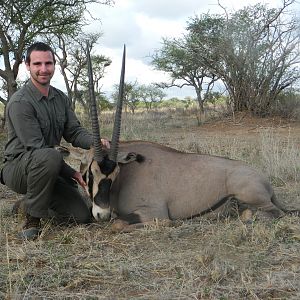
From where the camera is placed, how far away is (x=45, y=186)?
4.29 metres

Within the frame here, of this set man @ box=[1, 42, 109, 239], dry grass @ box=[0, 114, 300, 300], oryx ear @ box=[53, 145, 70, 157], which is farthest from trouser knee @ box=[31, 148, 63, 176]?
dry grass @ box=[0, 114, 300, 300]

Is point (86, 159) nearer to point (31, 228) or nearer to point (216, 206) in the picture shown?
point (31, 228)

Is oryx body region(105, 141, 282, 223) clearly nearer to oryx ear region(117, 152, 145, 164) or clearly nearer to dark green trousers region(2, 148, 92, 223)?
oryx ear region(117, 152, 145, 164)

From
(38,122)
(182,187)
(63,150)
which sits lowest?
(182,187)

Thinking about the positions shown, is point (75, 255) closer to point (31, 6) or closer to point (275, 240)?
point (275, 240)

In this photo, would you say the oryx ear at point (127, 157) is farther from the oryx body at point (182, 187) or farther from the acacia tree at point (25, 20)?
the acacia tree at point (25, 20)

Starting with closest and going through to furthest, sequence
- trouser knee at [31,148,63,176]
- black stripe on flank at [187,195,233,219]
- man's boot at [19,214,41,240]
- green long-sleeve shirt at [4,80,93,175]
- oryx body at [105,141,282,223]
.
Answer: man's boot at [19,214,41,240] < trouser knee at [31,148,63,176] < green long-sleeve shirt at [4,80,93,175] < oryx body at [105,141,282,223] < black stripe on flank at [187,195,233,219]

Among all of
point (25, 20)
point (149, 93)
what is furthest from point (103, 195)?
point (149, 93)

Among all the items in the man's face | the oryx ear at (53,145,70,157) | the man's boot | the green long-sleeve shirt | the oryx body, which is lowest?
the man's boot

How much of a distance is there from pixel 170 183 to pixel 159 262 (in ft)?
4.91

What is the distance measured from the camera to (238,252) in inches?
138

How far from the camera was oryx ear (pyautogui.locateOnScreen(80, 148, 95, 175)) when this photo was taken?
14.5 feet

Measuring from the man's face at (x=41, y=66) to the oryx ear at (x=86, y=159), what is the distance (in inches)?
29.6

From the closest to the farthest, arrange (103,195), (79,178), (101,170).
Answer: (103,195) → (101,170) → (79,178)
